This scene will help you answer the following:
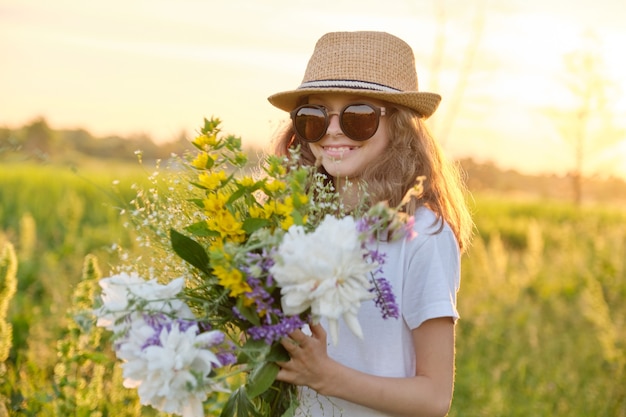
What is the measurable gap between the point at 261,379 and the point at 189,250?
0.98ft

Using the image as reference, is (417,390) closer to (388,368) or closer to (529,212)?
(388,368)

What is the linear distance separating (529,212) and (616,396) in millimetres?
11973

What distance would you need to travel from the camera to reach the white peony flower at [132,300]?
5.12 ft

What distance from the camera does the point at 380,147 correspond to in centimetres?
231

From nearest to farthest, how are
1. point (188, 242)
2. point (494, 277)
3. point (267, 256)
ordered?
point (267, 256) → point (188, 242) → point (494, 277)

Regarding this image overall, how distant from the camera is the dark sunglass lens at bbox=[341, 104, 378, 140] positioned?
7.30 feet

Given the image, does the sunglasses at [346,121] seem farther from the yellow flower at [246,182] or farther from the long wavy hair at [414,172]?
the yellow flower at [246,182]

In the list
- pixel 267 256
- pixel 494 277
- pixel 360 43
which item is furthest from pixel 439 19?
pixel 267 256

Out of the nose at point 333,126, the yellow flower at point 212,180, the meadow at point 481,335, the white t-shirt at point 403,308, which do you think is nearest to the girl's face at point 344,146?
the nose at point 333,126

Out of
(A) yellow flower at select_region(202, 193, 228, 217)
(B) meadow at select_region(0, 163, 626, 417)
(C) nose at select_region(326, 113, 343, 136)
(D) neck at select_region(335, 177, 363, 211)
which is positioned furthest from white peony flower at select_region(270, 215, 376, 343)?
(C) nose at select_region(326, 113, 343, 136)

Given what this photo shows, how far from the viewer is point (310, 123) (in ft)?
7.47

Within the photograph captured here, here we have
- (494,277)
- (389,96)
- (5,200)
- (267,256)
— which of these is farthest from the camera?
(5,200)

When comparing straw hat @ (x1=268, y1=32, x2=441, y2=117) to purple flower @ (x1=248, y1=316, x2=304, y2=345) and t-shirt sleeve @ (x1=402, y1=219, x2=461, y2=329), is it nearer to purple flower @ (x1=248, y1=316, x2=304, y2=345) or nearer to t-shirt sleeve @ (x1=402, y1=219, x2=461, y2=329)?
t-shirt sleeve @ (x1=402, y1=219, x2=461, y2=329)

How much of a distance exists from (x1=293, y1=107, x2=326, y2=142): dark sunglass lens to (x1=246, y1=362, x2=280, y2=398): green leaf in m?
0.82
